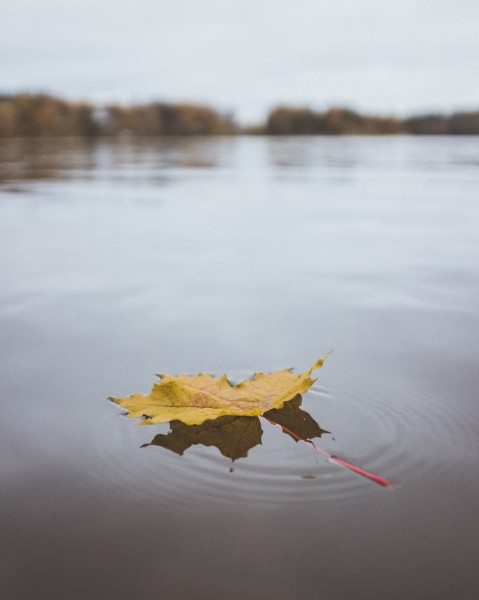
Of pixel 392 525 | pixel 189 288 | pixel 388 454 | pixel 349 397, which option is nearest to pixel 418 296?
pixel 189 288

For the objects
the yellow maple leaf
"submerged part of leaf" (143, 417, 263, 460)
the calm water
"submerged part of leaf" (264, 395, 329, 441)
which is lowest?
the calm water

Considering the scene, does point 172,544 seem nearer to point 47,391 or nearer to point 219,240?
point 47,391

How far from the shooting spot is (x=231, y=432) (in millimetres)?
1302

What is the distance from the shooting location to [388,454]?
1232 mm

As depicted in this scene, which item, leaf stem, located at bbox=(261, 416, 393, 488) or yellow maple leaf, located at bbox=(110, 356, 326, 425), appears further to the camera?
yellow maple leaf, located at bbox=(110, 356, 326, 425)

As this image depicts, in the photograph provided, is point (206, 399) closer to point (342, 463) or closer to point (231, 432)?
point (231, 432)

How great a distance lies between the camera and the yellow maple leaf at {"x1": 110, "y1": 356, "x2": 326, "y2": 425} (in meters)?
1.30

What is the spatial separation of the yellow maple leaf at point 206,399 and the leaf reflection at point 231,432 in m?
0.02

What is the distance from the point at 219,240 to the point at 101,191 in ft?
10.2

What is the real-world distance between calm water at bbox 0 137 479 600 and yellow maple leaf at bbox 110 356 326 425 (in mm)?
48

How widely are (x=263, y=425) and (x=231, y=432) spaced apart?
0.08 metres

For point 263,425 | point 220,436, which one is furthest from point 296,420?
point 220,436

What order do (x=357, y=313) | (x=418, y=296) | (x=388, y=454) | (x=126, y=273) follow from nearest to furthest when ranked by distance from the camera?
(x=388, y=454), (x=357, y=313), (x=418, y=296), (x=126, y=273)

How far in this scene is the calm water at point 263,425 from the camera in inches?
36.6
